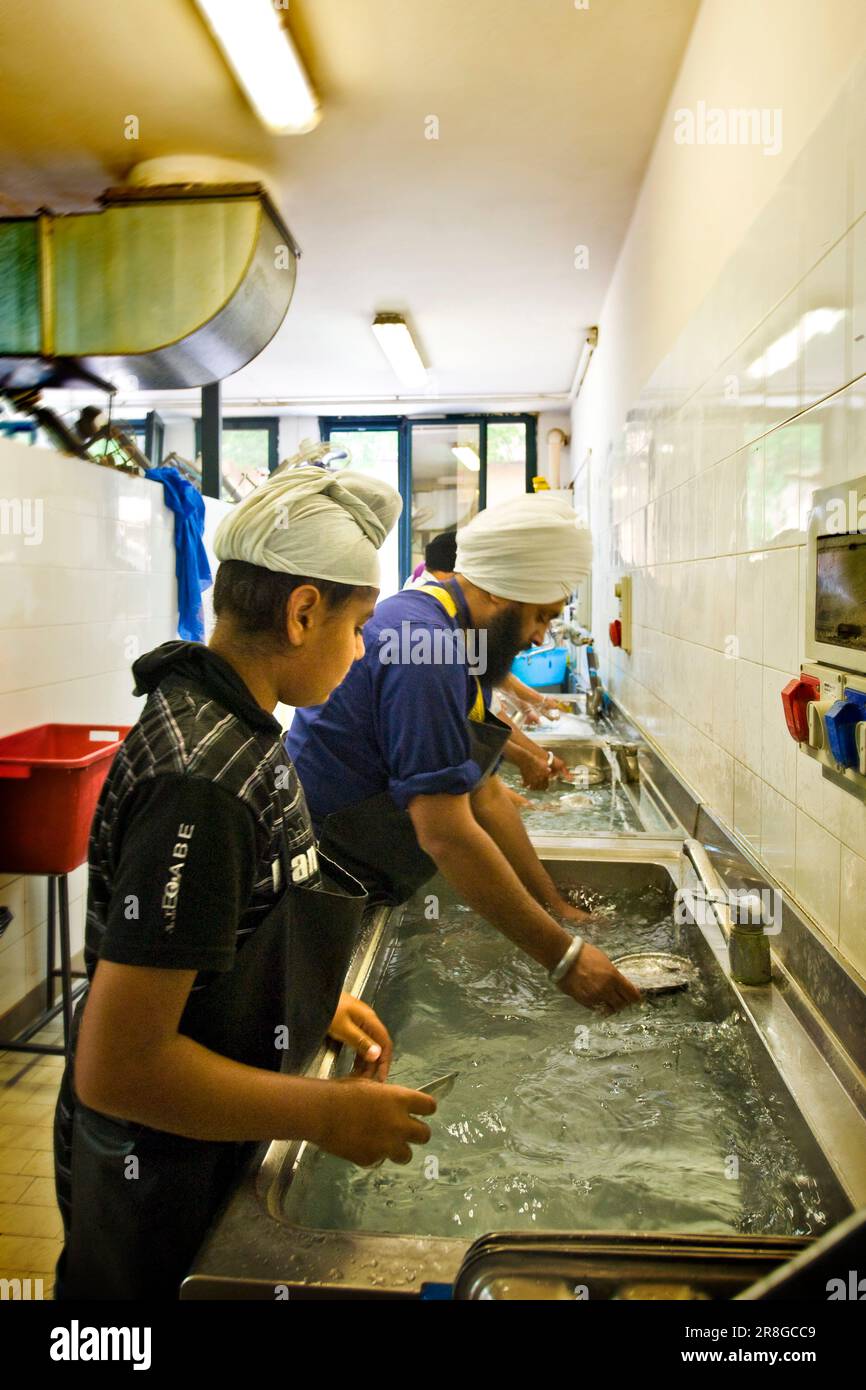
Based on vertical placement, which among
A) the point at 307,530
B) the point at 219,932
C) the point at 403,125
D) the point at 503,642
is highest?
the point at 403,125

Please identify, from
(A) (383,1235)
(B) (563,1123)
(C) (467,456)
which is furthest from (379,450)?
(A) (383,1235)

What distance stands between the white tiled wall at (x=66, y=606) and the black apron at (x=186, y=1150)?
2308mm

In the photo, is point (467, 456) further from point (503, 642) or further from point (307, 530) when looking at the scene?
point (307, 530)

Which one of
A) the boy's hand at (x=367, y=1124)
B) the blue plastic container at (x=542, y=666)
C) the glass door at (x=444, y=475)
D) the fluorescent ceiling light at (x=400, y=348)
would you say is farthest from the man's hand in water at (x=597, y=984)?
the glass door at (x=444, y=475)

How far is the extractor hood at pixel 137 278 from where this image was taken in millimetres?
3580

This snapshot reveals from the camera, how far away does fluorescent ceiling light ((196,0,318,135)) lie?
2.49 metres

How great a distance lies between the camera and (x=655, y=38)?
2699 mm

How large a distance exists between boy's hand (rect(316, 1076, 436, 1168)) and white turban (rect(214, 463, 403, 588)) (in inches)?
24.3

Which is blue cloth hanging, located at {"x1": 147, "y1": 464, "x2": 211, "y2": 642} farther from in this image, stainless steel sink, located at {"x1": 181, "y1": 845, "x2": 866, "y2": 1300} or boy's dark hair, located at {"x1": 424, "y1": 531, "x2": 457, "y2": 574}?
stainless steel sink, located at {"x1": 181, "y1": 845, "x2": 866, "y2": 1300}

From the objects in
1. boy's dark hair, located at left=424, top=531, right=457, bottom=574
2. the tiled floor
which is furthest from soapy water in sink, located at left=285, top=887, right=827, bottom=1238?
boy's dark hair, located at left=424, top=531, right=457, bottom=574

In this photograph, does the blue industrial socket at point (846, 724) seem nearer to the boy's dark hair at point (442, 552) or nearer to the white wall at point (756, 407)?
the white wall at point (756, 407)

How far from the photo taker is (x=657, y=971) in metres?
1.85

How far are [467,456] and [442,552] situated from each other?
4895 millimetres

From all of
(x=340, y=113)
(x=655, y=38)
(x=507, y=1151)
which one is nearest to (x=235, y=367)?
(x=340, y=113)
